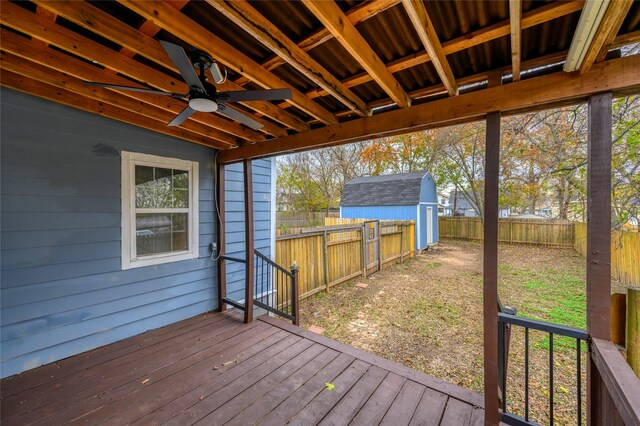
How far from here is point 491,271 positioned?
72.5 inches

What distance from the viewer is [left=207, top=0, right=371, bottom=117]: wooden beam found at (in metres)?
1.28

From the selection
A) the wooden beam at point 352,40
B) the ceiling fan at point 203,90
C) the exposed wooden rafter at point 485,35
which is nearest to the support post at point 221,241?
the ceiling fan at point 203,90

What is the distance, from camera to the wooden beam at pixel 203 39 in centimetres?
132

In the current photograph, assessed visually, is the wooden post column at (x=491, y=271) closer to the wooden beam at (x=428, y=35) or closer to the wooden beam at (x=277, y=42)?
the wooden beam at (x=428, y=35)

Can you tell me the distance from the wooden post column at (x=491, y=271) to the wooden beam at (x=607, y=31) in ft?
1.59

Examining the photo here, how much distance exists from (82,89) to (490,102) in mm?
3317

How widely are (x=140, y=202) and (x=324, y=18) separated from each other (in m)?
2.98

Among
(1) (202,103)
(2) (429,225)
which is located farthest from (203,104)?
(2) (429,225)

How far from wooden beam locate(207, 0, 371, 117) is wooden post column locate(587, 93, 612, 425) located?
5.23ft

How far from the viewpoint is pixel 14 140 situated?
2326mm

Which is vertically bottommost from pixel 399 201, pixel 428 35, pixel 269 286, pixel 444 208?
pixel 269 286

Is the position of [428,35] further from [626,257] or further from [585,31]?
[626,257]

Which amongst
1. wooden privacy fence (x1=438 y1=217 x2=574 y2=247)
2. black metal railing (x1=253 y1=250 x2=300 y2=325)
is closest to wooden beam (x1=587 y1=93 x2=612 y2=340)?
black metal railing (x1=253 y1=250 x2=300 y2=325)

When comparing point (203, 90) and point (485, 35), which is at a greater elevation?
point (485, 35)
